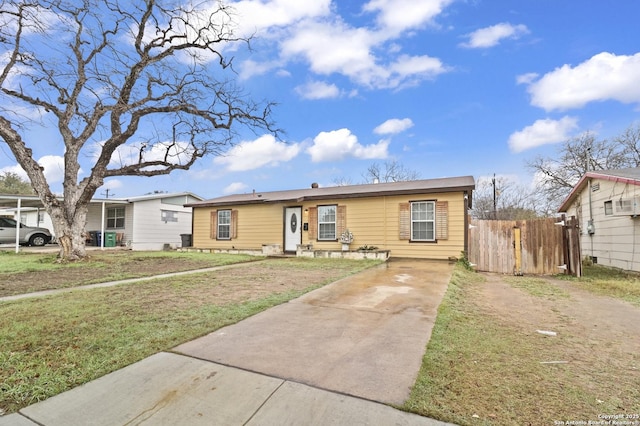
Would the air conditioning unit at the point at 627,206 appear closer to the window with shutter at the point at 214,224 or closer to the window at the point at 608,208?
the window at the point at 608,208

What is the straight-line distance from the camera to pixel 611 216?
9.58 meters

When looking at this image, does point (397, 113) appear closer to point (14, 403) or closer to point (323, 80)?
point (323, 80)

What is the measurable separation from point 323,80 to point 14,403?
15.1 meters

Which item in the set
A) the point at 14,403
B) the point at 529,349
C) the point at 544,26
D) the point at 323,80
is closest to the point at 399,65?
the point at 323,80

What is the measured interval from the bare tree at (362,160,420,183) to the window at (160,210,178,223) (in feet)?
60.4

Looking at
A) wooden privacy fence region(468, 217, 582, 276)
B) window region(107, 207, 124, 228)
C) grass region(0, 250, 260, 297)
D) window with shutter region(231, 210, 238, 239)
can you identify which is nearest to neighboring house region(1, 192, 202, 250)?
window region(107, 207, 124, 228)

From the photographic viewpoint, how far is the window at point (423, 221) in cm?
1088

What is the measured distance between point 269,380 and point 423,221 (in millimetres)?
9613

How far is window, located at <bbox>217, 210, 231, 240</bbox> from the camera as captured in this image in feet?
49.6

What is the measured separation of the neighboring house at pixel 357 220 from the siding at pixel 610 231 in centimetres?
382

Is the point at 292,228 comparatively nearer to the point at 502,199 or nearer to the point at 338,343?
the point at 338,343

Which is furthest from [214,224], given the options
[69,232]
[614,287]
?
[614,287]

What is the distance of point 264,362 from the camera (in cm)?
265

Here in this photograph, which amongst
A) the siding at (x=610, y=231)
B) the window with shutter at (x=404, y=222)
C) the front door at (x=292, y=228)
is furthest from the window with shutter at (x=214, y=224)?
the siding at (x=610, y=231)
